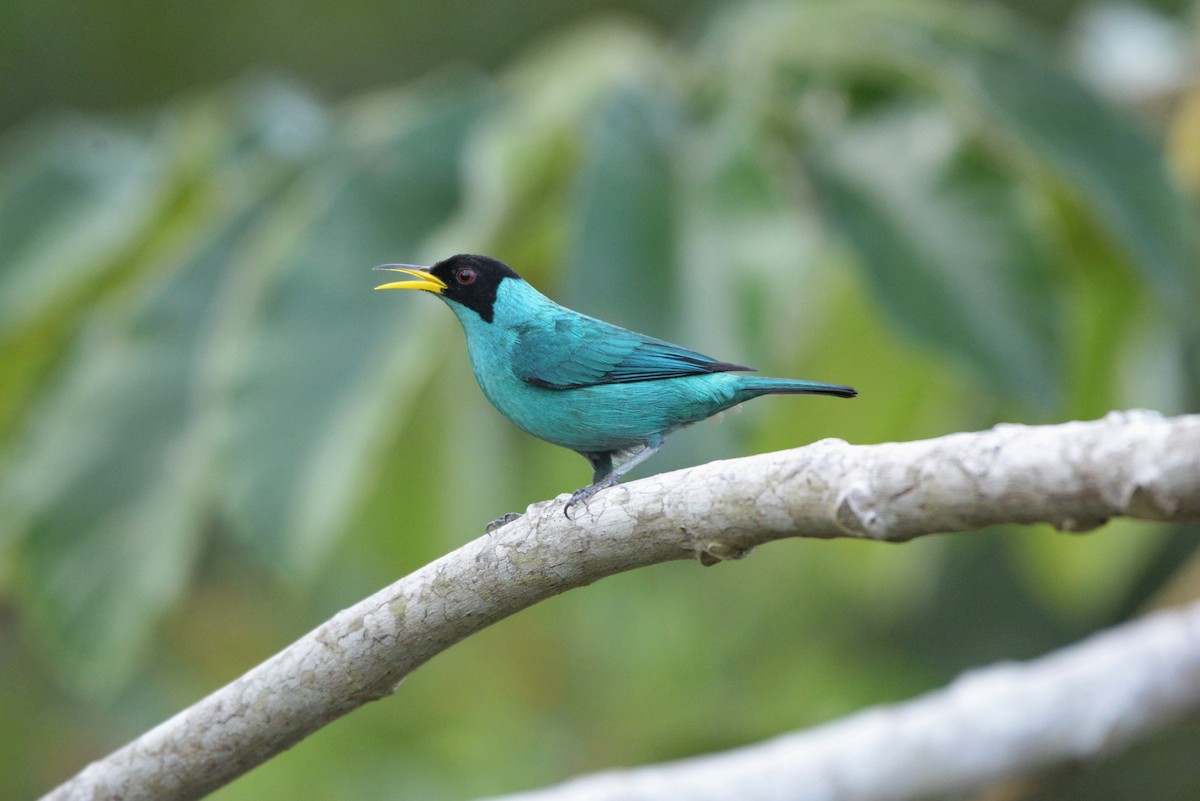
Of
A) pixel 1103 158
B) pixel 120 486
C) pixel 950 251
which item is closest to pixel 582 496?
pixel 950 251

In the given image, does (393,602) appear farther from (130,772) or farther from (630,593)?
(630,593)

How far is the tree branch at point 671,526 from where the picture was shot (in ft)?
4.11

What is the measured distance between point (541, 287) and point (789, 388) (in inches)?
92.3

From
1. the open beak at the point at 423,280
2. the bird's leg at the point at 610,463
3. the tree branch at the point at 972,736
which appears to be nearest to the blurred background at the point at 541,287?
the tree branch at the point at 972,736

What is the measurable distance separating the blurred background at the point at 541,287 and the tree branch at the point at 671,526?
0.88 metres

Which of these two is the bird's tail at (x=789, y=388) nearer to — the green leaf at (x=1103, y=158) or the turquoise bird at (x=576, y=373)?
the turquoise bird at (x=576, y=373)

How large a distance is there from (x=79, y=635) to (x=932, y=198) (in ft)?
7.65

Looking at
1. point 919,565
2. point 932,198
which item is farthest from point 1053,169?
point 919,565

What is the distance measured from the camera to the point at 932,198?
3.29 meters

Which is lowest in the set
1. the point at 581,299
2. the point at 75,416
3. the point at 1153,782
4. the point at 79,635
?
the point at 1153,782

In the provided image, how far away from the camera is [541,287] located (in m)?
4.04

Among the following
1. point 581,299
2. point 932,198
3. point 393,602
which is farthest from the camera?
point 932,198

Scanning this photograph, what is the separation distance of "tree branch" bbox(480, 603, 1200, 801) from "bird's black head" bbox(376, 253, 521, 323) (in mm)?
1800

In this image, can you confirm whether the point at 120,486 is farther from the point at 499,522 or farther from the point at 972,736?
the point at 972,736
